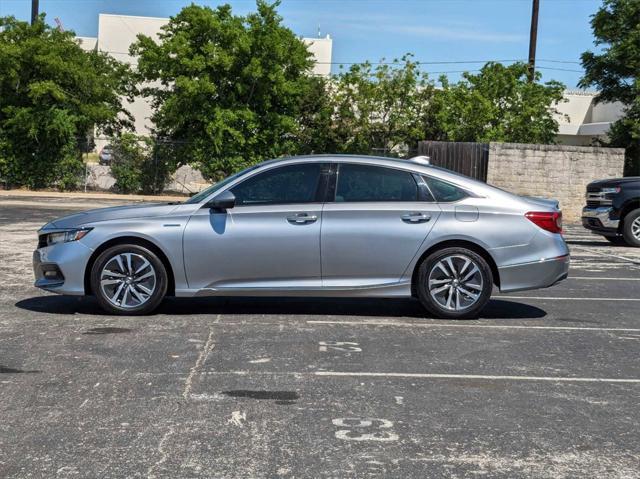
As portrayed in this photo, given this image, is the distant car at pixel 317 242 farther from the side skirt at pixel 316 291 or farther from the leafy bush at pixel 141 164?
the leafy bush at pixel 141 164

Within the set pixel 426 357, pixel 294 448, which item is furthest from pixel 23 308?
pixel 294 448

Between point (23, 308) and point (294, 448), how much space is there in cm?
503

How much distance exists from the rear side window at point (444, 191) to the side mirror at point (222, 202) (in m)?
1.97

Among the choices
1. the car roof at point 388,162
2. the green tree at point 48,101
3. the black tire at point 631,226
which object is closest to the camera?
the car roof at point 388,162

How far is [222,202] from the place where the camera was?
8469 mm

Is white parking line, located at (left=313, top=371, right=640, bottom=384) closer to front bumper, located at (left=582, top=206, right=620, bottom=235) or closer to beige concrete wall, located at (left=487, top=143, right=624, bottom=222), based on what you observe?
front bumper, located at (left=582, top=206, right=620, bottom=235)

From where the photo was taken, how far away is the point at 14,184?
107 feet

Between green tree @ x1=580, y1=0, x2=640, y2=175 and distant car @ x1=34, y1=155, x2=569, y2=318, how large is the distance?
2270cm

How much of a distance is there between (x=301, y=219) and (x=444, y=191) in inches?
58.9

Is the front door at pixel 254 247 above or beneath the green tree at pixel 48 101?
beneath

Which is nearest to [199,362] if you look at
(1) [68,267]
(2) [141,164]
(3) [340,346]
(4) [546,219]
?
(3) [340,346]

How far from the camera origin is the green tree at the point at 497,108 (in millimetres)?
30312

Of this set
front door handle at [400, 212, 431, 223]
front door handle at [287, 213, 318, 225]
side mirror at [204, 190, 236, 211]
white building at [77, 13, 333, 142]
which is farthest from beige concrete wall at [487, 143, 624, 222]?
white building at [77, 13, 333, 142]

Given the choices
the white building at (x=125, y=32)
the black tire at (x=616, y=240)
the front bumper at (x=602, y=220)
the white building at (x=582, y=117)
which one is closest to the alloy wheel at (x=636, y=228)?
the front bumper at (x=602, y=220)
